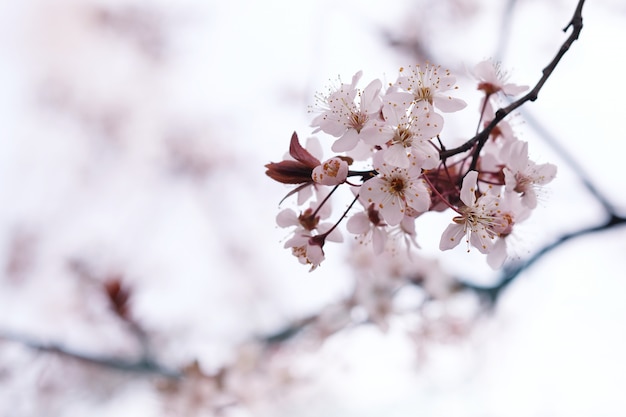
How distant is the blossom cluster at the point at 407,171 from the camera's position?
39cm

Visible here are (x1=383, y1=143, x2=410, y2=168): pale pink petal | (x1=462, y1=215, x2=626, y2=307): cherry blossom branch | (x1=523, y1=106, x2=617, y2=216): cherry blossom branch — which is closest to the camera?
(x1=383, y1=143, x2=410, y2=168): pale pink petal

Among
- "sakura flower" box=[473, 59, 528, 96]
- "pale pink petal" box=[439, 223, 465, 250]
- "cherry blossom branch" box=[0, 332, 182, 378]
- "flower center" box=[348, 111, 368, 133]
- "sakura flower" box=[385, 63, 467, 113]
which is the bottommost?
"pale pink petal" box=[439, 223, 465, 250]

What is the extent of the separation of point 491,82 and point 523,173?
0.11m

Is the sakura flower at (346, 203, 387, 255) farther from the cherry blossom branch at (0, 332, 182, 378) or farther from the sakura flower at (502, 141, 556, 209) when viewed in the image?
the cherry blossom branch at (0, 332, 182, 378)

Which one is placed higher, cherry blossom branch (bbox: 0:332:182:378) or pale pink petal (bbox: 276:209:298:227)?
cherry blossom branch (bbox: 0:332:182:378)

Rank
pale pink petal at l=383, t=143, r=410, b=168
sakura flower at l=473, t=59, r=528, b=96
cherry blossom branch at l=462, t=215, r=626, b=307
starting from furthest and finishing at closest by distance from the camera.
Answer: cherry blossom branch at l=462, t=215, r=626, b=307, sakura flower at l=473, t=59, r=528, b=96, pale pink petal at l=383, t=143, r=410, b=168

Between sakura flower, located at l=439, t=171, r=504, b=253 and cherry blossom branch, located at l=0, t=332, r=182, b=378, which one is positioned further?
cherry blossom branch, located at l=0, t=332, r=182, b=378

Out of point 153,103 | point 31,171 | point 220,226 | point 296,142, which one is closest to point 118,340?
point 220,226

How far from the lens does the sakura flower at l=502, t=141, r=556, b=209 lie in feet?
1.40

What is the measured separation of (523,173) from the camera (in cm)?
43

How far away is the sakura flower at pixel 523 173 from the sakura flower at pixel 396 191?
0.08 m

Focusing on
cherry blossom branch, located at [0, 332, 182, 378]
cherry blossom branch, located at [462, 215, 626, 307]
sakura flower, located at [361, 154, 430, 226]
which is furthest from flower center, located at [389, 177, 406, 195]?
cherry blossom branch, located at [0, 332, 182, 378]

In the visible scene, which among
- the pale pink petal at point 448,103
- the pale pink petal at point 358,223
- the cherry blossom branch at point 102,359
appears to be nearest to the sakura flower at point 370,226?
the pale pink petal at point 358,223

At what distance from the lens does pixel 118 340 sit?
4.59 feet
